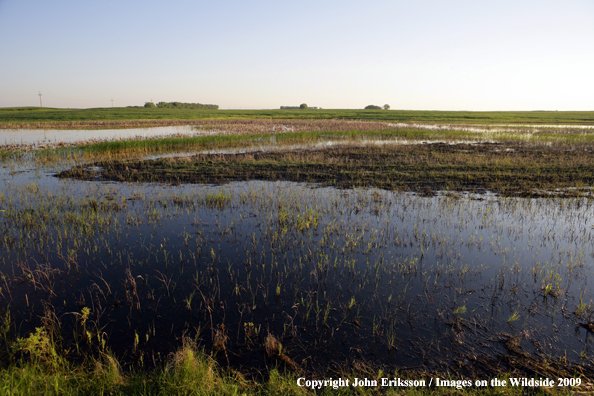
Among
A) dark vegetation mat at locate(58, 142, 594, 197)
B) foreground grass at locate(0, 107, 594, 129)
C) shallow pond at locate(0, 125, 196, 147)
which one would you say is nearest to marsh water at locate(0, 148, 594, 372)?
dark vegetation mat at locate(58, 142, 594, 197)

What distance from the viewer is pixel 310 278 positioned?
5.68 metres

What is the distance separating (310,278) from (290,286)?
43 cm

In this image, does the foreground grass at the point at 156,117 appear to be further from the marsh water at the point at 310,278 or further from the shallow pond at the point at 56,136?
the marsh water at the point at 310,278

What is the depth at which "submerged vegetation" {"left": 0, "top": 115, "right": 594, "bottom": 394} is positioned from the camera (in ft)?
11.9

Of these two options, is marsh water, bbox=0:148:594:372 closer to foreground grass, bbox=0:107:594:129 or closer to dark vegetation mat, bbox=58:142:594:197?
dark vegetation mat, bbox=58:142:594:197

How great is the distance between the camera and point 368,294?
517 centimetres

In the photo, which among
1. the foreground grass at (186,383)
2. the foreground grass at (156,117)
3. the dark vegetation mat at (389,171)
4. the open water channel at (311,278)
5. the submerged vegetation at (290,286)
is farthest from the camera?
the foreground grass at (156,117)

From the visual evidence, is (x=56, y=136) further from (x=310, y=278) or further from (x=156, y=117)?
(x=156, y=117)

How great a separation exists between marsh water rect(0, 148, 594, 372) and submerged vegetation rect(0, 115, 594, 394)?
0.11 feet

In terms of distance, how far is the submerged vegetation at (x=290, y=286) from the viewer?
362 cm

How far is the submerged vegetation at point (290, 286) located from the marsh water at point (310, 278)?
3 cm

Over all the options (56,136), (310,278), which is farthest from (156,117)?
(310,278)

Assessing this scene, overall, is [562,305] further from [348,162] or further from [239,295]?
[348,162]

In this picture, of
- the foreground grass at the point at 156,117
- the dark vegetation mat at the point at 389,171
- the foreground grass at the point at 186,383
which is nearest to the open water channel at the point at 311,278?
the foreground grass at the point at 186,383
